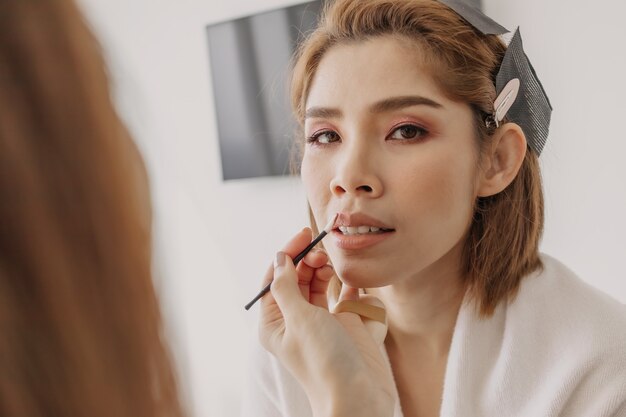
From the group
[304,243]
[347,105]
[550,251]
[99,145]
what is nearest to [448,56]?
[347,105]

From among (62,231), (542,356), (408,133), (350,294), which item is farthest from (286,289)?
(62,231)

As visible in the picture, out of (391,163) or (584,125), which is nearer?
(391,163)

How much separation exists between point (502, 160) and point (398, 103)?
0.21m

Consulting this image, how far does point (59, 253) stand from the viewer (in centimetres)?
33

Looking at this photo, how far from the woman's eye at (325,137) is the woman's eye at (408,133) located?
0.09 meters

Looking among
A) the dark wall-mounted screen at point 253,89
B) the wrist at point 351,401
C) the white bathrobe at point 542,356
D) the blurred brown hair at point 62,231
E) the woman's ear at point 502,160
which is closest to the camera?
the blurred brown hair at point 62,231

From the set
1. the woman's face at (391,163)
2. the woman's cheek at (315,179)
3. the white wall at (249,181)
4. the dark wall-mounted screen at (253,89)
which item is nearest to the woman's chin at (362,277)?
the woman's face at (391,163)

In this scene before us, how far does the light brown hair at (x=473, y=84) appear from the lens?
890 mm

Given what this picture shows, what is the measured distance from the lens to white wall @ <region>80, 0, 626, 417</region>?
1.62 meters

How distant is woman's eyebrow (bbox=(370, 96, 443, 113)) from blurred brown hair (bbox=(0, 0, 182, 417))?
537 mm

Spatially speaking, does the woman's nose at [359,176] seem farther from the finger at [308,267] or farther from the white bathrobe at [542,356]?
the white bathrobe at [542,356]

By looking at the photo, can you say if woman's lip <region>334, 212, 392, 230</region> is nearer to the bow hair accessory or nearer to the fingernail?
the fingernail

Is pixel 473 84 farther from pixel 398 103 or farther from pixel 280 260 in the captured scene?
pixel 280 260

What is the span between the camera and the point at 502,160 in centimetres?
95
